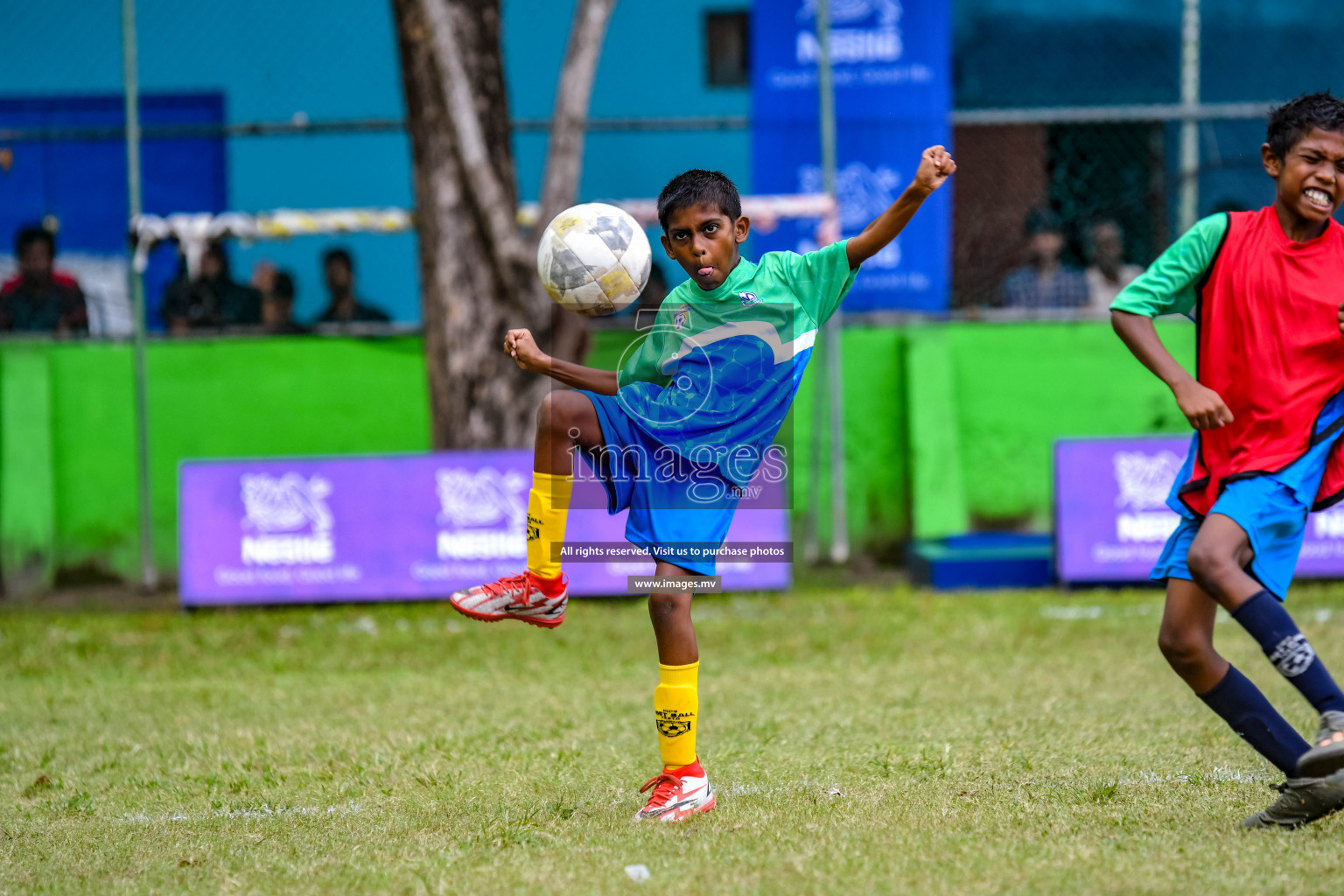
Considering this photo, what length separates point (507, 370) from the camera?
34.7 ft

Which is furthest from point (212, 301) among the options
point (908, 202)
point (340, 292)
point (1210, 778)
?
point (1210, 778)

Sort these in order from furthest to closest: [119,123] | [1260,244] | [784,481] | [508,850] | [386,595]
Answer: [119,123]
[784,481]
[386,595]
[1260,244]
[508,850]

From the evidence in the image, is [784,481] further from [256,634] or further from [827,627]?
[256,634]

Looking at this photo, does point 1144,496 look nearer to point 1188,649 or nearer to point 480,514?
point 480,514

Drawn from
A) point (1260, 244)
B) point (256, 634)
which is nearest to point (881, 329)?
point (256, 634)

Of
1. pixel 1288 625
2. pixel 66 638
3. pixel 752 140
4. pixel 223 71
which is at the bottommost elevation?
pixel 66 638

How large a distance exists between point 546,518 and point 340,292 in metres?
7.43

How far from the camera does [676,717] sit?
4.54 meters

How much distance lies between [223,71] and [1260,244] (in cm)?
984

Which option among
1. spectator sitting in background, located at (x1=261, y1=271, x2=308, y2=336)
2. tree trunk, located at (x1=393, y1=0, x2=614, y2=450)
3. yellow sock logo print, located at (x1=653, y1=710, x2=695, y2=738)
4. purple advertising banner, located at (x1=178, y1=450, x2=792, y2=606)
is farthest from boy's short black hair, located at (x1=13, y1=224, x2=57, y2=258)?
yellow sock logo print, located at (x1=653, y1=710, x2=695, y2=738)

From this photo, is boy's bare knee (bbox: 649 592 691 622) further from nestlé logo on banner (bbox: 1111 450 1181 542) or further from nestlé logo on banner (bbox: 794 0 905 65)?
nestlé logo on banner (bbox: 794 0 905 65)

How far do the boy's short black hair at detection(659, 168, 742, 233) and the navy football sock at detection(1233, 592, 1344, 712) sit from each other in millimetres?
1947

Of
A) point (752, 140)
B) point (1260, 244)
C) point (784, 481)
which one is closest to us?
point (1260, 244)

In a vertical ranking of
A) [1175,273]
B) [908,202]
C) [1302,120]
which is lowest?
Answer: [1175,273]
